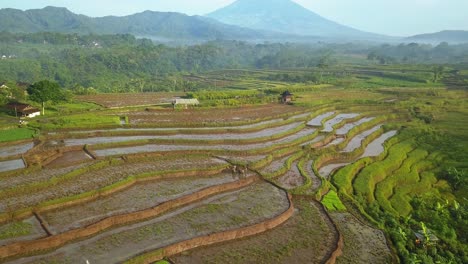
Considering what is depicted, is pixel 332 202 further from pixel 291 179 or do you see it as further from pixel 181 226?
pixel 181 226

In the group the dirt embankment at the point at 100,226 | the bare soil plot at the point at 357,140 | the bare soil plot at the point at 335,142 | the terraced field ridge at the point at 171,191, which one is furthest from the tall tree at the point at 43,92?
the bare soil plot at the point at 357,140

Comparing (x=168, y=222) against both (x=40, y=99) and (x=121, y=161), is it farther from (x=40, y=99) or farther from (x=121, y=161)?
(x=40, y=99)

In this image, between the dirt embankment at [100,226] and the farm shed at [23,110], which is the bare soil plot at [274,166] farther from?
the farm shed at [23,110]

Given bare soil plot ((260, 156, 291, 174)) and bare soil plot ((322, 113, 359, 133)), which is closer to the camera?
bare soil plot ((260, 156, 291, 174))

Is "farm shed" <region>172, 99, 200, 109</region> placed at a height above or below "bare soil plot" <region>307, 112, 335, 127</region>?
above

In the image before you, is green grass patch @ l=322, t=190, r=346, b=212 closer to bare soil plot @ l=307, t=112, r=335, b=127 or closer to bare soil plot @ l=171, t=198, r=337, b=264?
bare soil plot @ l=171, t=198, r=337, b=264

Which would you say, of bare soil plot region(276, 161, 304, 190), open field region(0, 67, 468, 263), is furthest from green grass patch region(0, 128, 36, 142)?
bare soil plot region(276, 161, 304, 190)
